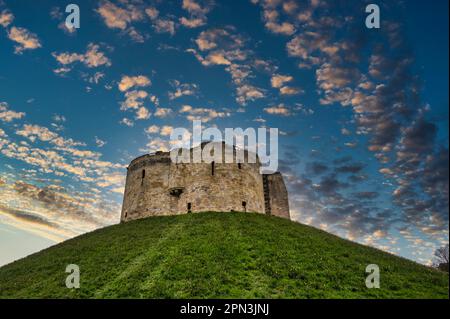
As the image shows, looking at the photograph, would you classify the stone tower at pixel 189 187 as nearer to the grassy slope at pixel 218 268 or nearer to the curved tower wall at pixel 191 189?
the curved tower wall at pixel 191 189

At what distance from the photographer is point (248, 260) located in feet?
52.7

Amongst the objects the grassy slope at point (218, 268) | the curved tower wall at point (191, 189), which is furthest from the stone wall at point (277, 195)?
the grassy slope at point (218, 268)

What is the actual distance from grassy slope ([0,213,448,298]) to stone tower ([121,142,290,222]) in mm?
6265

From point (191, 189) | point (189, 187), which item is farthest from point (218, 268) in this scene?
point (189, 187)

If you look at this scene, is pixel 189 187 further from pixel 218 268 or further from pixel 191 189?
pixel 218 268

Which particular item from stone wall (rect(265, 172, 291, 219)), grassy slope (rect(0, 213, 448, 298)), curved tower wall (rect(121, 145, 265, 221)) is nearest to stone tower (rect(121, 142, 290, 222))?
curved tower wall (rect(121, 145, 265, 221))

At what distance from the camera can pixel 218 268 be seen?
14.9 metres

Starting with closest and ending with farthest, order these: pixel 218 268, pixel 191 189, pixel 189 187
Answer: pixel 218 268, pixel 191 189, pixel 189 187

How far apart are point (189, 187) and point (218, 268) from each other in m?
17.2

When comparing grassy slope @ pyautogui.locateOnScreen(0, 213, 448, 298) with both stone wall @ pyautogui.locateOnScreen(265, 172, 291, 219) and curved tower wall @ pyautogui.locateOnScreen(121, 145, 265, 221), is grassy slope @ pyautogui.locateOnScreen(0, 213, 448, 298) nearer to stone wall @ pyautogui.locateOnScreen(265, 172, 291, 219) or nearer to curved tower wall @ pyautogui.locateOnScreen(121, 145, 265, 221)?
curved tower wall @ pyautogui.locateOnScreen(121, 145, 265, 221)

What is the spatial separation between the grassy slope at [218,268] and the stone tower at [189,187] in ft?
20.6

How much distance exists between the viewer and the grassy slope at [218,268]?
41.4ft
